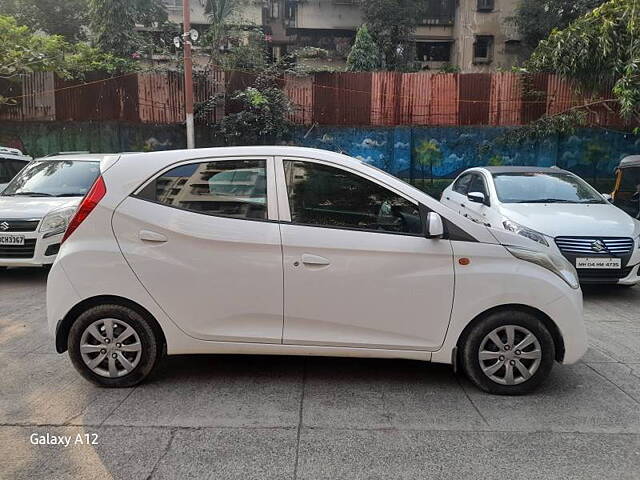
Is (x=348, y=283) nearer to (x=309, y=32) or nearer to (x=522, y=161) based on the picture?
(x=522, y=161)

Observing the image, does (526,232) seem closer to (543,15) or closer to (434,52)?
(543,15)

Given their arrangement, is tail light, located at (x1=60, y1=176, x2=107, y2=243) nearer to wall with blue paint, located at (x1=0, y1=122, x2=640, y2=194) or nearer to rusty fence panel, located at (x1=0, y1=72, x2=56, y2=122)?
wall with blue paint, located at (x1=0, y1=122, x2=640, y2=194)

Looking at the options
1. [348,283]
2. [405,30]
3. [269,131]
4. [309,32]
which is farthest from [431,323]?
[309,32]

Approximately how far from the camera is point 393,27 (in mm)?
28172

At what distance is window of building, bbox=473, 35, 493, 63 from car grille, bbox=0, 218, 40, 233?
31.0 meters

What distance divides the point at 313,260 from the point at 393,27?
27.5 meters

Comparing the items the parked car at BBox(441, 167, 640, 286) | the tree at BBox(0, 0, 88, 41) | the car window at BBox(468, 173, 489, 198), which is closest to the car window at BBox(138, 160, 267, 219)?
the parked car at BBox(441, 167, 640, 286)

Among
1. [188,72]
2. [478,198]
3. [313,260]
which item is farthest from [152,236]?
[188,72]

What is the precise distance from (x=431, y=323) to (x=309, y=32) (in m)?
32.7

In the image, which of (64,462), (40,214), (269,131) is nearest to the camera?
(64,462)

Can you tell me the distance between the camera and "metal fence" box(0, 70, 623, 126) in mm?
15539

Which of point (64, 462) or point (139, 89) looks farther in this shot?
point (139, 89)

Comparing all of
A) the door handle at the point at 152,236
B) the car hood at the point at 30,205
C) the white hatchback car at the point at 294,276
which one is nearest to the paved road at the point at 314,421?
the white hatchback car at the point at 294,276

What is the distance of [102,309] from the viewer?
146 inches
